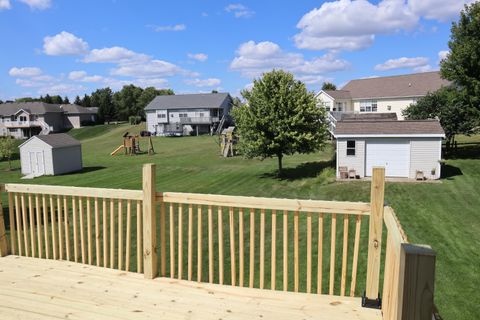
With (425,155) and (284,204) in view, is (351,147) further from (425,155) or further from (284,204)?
(284,204)

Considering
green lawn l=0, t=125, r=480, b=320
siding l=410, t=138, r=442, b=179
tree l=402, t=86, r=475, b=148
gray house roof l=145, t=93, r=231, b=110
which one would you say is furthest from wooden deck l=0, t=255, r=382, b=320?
gray house roof l=145, t=93, r=231, b=110

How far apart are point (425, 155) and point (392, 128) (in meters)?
2.18

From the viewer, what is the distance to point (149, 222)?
14.7 feet

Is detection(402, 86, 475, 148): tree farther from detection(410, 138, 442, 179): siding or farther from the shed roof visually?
detection(410, 138, 442, 179): siding

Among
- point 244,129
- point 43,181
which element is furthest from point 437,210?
point 43,181

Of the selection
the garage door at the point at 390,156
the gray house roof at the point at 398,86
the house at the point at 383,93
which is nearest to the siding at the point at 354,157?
the garage door at the point at 390,156

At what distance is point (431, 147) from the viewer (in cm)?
2012

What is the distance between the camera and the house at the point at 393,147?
20109 millimetres

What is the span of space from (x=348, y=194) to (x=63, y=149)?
21.1 m

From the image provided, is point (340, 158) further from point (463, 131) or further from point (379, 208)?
point (379, 208)

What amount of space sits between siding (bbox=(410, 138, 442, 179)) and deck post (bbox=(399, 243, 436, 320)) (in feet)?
66.5

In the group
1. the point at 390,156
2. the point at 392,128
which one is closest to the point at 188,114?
the point at 392,128

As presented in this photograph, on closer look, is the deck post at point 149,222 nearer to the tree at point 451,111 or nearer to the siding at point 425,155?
the siding at point 425,155

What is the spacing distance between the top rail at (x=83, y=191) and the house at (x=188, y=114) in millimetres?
52840
